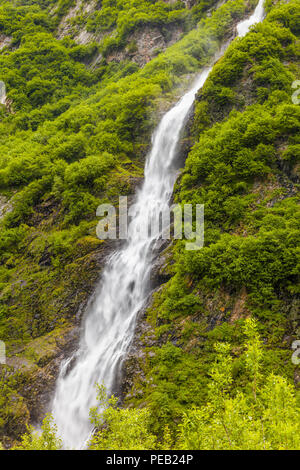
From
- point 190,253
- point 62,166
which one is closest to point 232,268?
point 190,253

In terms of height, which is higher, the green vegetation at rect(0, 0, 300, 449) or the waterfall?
the waterfall

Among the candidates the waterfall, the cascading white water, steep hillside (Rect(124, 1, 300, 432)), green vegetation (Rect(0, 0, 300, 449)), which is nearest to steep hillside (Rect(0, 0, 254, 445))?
green vegetation (Rect(0, 0, 300, 449))

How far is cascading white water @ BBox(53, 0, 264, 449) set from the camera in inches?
598

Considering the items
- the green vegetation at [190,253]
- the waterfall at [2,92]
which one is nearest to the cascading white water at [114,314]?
the green vegetation at [190,253]

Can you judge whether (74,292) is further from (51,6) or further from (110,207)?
(51,6)

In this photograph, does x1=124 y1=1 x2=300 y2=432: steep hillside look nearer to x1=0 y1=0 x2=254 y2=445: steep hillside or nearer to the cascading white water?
the cascading white water

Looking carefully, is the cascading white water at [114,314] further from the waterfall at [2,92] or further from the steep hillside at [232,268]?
the waterfall at [2,92]

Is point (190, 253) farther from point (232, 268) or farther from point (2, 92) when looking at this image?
point (2, 92)

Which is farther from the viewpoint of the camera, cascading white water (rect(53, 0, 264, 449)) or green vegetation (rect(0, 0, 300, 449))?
cascading white water (rect(53, 0, 264, 449))

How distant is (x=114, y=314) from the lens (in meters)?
18.4

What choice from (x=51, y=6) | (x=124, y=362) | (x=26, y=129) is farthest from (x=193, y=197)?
(x=51, y=6)

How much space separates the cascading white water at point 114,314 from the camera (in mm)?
15188

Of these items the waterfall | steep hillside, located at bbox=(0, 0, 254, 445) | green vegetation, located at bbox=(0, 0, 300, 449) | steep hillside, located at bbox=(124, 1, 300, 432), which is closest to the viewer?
green vegetation, located at bbox=(0, 0, 300, 449)

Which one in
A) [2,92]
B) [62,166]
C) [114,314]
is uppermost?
[2,92]
